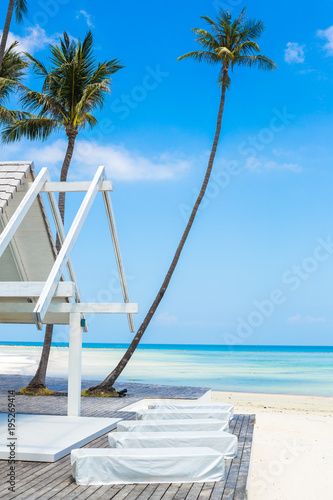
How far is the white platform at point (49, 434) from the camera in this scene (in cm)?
672

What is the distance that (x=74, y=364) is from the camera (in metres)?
9.29

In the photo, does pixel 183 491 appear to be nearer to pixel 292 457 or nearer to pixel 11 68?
pixel 292 457

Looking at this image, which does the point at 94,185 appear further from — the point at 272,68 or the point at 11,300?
the point at 272,68

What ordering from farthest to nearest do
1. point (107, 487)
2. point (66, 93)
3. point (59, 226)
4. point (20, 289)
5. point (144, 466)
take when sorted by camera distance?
1. point (66, 93)
2. point (59, 226)
3. point (20, 289)
4. point (144, 466)
5. point (107, 487)

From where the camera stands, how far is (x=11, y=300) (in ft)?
33.4

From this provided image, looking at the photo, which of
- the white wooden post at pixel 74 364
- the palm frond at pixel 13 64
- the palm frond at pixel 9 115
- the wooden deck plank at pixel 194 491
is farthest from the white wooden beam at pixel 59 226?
the palm frond at pixel 13 64

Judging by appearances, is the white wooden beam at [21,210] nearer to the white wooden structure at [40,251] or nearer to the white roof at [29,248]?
the white wooden structure at [40,251]

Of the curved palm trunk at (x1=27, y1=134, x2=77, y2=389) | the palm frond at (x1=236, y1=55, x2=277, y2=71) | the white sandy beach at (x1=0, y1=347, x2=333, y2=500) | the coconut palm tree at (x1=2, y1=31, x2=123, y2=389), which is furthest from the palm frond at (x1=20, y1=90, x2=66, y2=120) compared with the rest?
the white sandy beach at (x1=0, y1=347, x2=333, y2=500)

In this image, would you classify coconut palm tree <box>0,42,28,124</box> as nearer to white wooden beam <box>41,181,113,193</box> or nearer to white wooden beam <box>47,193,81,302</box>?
white wooden beam <box>47,193,81,302</box>

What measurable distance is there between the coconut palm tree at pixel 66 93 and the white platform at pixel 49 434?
5.52 m

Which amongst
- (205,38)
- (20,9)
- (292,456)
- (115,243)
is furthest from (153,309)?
(20,9)

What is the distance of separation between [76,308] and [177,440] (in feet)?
11.9

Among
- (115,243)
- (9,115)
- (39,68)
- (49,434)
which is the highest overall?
(39,68)

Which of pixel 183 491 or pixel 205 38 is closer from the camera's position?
pixel 183 491
